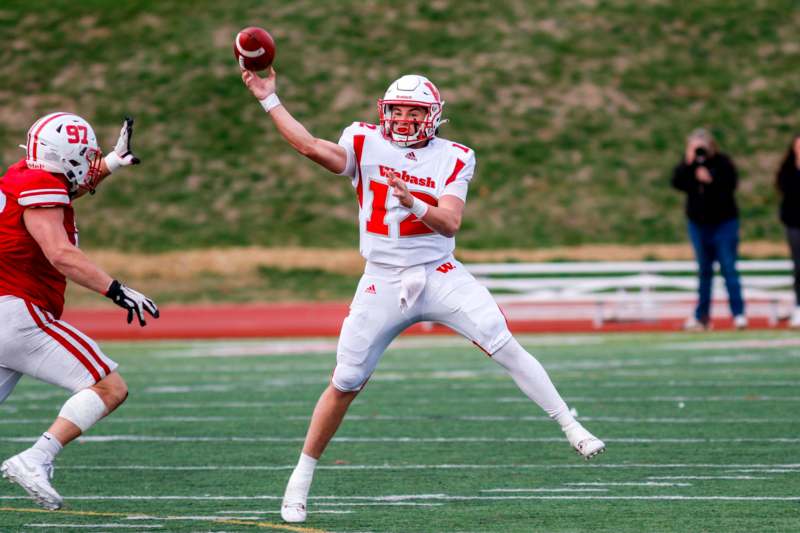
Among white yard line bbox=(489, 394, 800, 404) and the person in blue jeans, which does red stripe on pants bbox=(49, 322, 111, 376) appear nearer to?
white yard line bbox=(489, 394, 800, 404)

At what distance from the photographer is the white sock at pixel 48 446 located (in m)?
5.72

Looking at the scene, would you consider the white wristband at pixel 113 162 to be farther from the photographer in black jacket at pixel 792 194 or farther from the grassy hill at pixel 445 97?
the grassy hill at pixel 445 97

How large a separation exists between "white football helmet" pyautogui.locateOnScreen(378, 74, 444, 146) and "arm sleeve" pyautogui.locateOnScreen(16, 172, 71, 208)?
4.66 feet

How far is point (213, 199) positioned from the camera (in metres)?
27.2

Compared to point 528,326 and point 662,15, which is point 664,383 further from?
point 662,15

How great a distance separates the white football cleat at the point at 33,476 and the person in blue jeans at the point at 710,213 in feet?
33.0

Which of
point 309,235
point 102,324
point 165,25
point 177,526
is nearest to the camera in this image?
point 177,526

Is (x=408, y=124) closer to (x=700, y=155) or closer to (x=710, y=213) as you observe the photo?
(x=710, y=213)

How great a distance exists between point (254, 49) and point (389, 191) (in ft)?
2.77

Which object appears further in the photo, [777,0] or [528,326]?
[777,0]

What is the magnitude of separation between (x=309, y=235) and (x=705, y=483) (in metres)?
19.4

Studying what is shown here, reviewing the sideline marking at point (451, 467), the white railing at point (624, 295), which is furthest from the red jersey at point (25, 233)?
the white railing at point (624, 295)

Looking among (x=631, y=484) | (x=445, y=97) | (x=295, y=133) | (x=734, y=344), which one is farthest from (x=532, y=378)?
(x=445, y=97)

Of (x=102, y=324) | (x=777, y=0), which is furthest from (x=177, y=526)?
(x=777, y=0)
